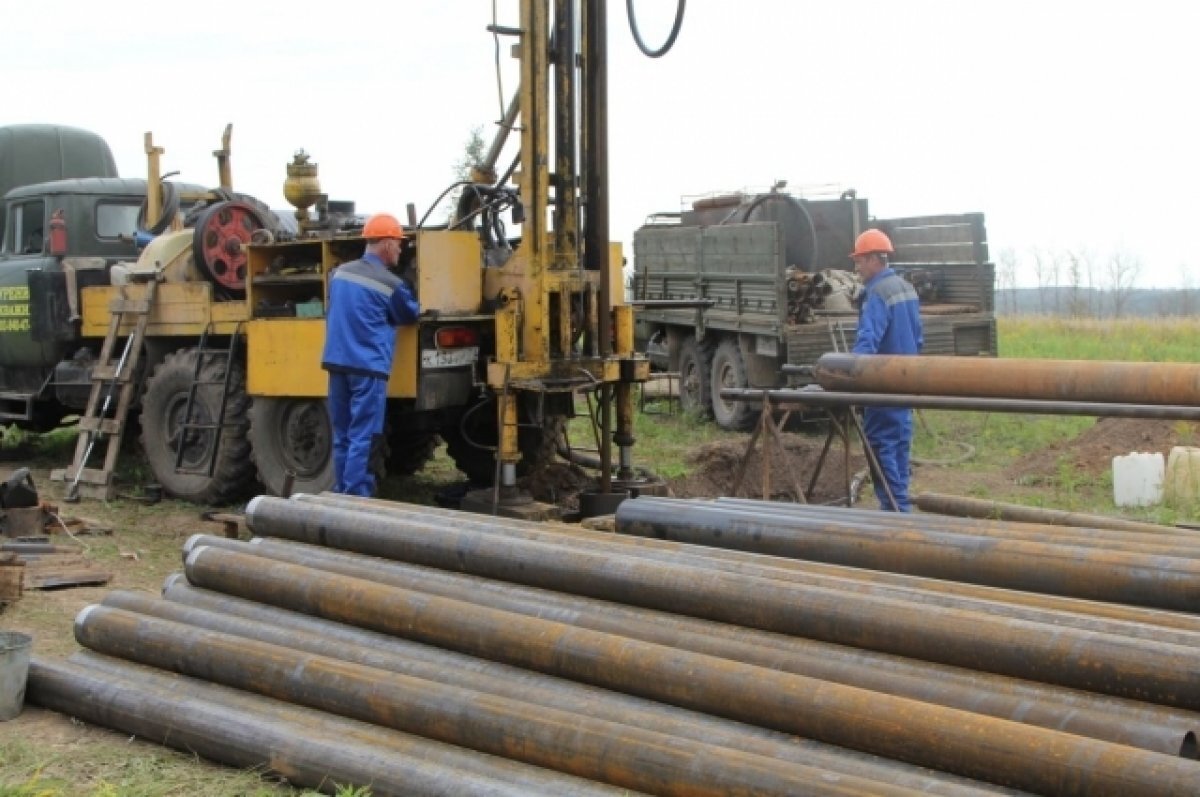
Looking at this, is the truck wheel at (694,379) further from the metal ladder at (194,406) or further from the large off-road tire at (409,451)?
the metal ladder at (194,406)

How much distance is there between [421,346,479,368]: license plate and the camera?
930 cm

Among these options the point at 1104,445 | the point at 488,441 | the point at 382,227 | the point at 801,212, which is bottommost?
the point at 1104,445

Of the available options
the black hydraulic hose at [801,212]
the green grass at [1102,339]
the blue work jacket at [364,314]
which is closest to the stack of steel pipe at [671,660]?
the blue work jacket at [364,314]

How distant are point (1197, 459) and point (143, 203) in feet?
28.7

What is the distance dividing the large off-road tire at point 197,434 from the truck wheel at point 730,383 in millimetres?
6256

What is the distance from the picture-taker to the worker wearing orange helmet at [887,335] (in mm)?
9047

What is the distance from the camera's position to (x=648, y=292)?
1825 cm

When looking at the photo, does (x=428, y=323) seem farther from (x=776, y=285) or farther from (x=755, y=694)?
(x=776, y=285)

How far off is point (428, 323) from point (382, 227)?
2.23 ft

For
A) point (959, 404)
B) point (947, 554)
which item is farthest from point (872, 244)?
point (947, 554)

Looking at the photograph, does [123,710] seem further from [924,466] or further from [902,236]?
[902,236]

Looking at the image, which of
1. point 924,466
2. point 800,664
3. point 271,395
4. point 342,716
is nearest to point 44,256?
point 271,395

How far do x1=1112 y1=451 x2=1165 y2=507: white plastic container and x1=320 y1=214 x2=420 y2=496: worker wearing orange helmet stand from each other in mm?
5392

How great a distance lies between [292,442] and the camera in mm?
10367
